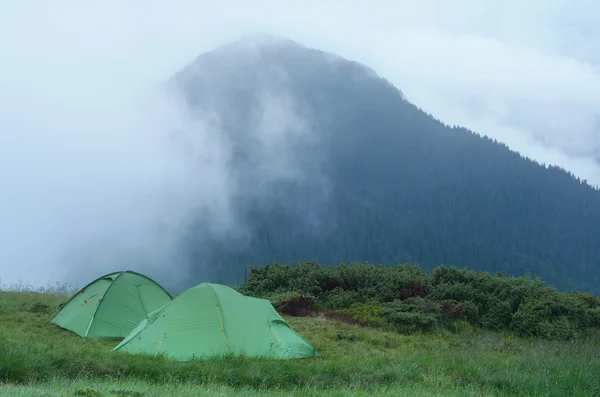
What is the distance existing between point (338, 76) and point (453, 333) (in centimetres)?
6118

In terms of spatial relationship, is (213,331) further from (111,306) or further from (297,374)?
(111,306)

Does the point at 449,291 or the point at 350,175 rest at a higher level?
the point at 350,175

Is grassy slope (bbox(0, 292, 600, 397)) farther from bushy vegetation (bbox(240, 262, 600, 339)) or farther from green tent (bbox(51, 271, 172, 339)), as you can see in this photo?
bushy vegetation (bbox(240, 262, 600, 339))

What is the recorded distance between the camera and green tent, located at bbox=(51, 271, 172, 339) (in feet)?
47.9

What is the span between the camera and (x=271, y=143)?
60125 millimetres

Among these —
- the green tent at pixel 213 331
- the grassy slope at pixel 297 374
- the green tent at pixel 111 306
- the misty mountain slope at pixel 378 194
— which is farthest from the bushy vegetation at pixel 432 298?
the misty mountain slope at pixel 378 194

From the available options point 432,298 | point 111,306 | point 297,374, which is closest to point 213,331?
point 297,374

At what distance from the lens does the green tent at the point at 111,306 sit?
1459cm

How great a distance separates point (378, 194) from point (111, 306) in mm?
42514

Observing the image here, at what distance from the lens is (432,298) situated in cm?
1928

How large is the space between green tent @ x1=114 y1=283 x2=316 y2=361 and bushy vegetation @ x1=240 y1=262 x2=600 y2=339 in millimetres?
5386

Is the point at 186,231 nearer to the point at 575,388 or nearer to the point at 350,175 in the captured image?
the point at 350,175

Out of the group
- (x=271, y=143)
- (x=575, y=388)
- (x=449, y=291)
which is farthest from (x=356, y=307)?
(x=271, y=143)

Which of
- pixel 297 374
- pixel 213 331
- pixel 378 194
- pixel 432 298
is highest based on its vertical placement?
pixel 378 194
